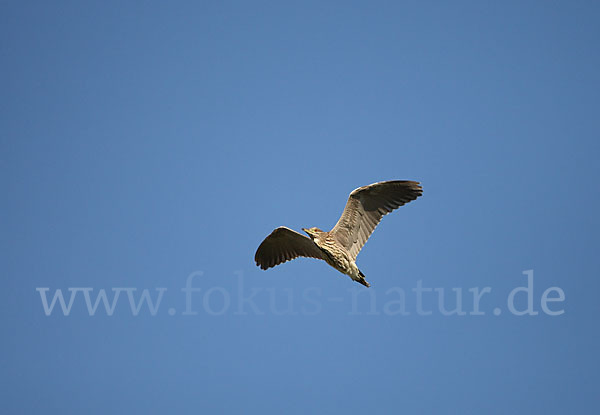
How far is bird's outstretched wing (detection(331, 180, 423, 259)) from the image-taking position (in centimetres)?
1459

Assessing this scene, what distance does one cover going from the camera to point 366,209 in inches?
582

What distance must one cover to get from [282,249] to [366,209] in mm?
2377

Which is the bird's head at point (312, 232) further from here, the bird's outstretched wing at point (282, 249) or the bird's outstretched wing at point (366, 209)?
the bird's outstretched wing at point (282, 249)

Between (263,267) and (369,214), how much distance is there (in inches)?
119

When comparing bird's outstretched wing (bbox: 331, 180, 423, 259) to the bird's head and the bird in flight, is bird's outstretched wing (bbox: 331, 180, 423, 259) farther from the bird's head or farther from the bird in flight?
the bird's head

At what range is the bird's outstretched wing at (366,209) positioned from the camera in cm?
1459

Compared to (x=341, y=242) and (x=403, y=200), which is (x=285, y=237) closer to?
(x=341, y=242)

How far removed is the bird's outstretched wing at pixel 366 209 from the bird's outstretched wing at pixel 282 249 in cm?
76

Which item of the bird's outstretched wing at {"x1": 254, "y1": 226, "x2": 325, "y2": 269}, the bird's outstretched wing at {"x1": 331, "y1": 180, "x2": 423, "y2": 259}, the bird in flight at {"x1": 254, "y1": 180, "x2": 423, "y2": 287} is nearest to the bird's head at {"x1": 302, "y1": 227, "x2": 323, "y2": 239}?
the bird in flight at {"x1": 254, "y1": 180, "x2": 423, "y2": 287}

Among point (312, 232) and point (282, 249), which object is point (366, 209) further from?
point (282, 249)

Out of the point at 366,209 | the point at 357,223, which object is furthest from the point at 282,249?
the point at 366,209

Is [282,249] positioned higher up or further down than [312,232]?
higher up

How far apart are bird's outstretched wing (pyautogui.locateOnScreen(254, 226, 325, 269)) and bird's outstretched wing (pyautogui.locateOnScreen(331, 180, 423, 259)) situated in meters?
0.76

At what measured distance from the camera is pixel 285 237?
1535cm
